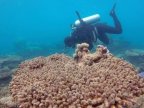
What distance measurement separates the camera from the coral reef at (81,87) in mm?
4559

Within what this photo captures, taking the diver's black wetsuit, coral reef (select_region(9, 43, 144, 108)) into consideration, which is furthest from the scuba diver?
coral reef (select_region(9, 43, 144, 108))

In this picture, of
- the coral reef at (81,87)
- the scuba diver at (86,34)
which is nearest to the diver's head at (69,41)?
the scuba diver at (86,34)

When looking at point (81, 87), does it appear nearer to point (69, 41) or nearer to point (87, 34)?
point (69, 41)

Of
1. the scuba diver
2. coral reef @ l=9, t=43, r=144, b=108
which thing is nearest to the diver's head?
the scuba diver

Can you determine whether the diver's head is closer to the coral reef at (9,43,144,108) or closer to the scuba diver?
the scuba diver

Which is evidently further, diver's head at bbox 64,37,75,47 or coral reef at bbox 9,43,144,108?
diver's head at bbox 64,37,75,47

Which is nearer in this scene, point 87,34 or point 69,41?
point 69,41

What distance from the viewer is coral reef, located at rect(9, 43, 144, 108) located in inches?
179

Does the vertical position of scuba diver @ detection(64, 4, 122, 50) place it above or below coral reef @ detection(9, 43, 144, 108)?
above

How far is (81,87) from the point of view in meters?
4.78

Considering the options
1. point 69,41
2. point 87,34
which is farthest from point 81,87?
point 87,34

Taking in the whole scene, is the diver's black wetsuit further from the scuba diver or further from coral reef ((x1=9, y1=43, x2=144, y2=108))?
coral reef ((x1=9, y1=43, x2=144, y2=108))

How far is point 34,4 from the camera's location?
156 m

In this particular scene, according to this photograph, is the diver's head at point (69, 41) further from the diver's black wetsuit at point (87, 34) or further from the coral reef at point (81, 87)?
the coral reef at point (81, 87)
